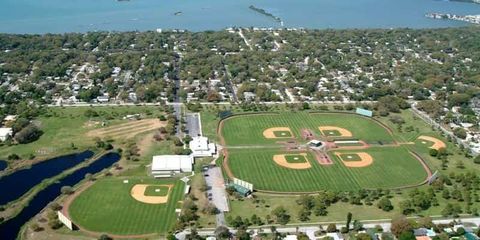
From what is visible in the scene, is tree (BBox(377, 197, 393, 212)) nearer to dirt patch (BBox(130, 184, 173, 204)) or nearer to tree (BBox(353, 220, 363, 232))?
tree (BBox(353, 220, 363, 232))

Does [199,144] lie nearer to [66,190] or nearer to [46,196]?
[66,190]

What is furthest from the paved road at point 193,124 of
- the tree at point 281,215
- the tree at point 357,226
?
the tree at point 357,226

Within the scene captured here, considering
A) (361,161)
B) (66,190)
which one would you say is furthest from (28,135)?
(361,161)

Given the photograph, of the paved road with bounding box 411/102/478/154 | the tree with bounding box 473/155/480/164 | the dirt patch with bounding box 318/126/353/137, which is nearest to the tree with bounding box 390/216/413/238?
the tree with bounding box 473/155/480/164

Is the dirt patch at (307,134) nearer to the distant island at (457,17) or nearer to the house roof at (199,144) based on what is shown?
the house roof at (199,144)

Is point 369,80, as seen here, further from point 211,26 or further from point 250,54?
point 211,26

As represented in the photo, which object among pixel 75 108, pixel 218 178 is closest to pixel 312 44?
pixel 75 108
